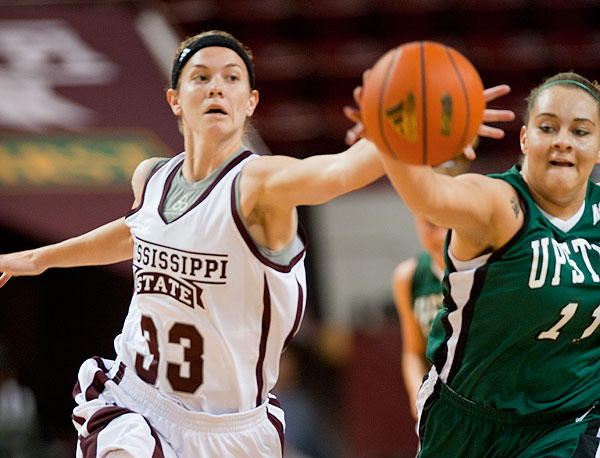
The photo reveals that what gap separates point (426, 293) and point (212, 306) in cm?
239

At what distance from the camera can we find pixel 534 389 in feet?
10.8

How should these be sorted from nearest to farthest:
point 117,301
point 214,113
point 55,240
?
1. point 214,113
2. point 55,240
3. point 117,301

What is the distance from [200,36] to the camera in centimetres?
367

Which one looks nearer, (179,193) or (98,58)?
(179,193)

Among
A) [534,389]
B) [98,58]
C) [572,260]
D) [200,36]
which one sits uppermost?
[98,58]

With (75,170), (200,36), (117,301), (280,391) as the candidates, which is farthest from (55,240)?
(200,36)

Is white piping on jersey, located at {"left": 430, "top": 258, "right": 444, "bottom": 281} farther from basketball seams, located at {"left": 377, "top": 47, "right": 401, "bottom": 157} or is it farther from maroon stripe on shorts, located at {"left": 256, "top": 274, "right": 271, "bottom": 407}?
basketball seams, located at {"left": 377, "top": 47, "right": 401, "bottom": 157}

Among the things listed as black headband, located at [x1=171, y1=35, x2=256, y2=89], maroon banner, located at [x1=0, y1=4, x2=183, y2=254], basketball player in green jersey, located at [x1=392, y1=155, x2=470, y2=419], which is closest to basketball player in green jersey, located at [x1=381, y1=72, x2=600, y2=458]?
black headband, located at [x1=171, y1=35, x2=256, y2=89]

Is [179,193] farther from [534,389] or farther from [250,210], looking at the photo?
[534,389]

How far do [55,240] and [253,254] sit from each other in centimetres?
587

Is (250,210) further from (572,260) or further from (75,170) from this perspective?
(75,170)

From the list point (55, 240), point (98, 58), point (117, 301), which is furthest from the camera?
point (117, 301)

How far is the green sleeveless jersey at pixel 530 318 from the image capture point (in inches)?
126

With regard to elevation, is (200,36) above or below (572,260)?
above
